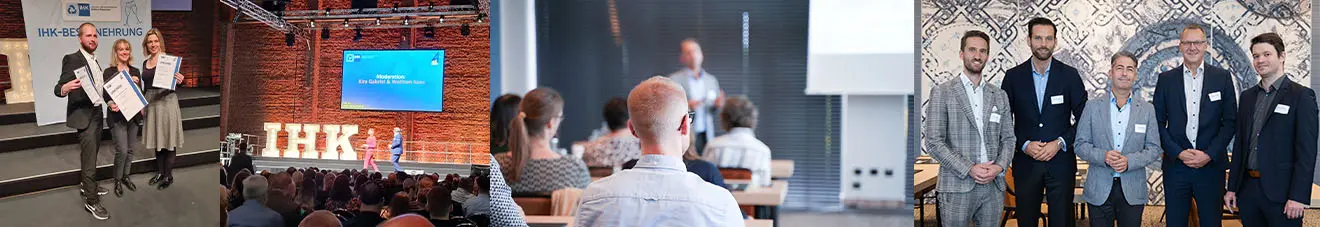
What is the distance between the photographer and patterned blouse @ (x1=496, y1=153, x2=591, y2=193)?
3.35 metres

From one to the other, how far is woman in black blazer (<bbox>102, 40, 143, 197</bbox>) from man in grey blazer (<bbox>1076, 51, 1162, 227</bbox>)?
429 cm

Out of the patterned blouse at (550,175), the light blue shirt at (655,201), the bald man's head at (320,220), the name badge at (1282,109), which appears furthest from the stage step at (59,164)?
the name badge at (1282,109)

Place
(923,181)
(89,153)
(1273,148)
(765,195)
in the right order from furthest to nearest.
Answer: (89,153), (923,181), (1273,148), (765,195)

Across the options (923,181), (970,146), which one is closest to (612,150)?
(970,146)

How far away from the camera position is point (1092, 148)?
4.51 meters

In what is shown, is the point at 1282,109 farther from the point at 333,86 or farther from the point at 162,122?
the point at 162,122

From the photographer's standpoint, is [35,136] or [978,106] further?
[35,136]

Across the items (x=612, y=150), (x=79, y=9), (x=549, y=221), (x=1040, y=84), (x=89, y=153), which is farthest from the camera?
(x=89, y=153)

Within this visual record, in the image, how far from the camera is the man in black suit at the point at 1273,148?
14.3 feet

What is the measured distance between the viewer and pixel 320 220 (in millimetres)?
5453

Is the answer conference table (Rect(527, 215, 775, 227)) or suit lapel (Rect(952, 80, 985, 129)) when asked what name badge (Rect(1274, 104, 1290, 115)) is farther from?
conference table (Rect(527, 215, 775, 227))

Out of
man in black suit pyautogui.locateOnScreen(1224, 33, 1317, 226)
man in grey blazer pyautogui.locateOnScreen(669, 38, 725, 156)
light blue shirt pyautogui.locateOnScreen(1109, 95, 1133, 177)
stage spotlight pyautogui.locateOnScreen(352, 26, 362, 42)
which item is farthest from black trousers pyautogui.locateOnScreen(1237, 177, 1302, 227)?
stage spotlight pyautogui.locateOnScreen(352, 26, 362, 42)

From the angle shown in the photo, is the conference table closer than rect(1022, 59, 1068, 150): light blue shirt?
Yes

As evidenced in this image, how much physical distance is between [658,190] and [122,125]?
371 centimetres
